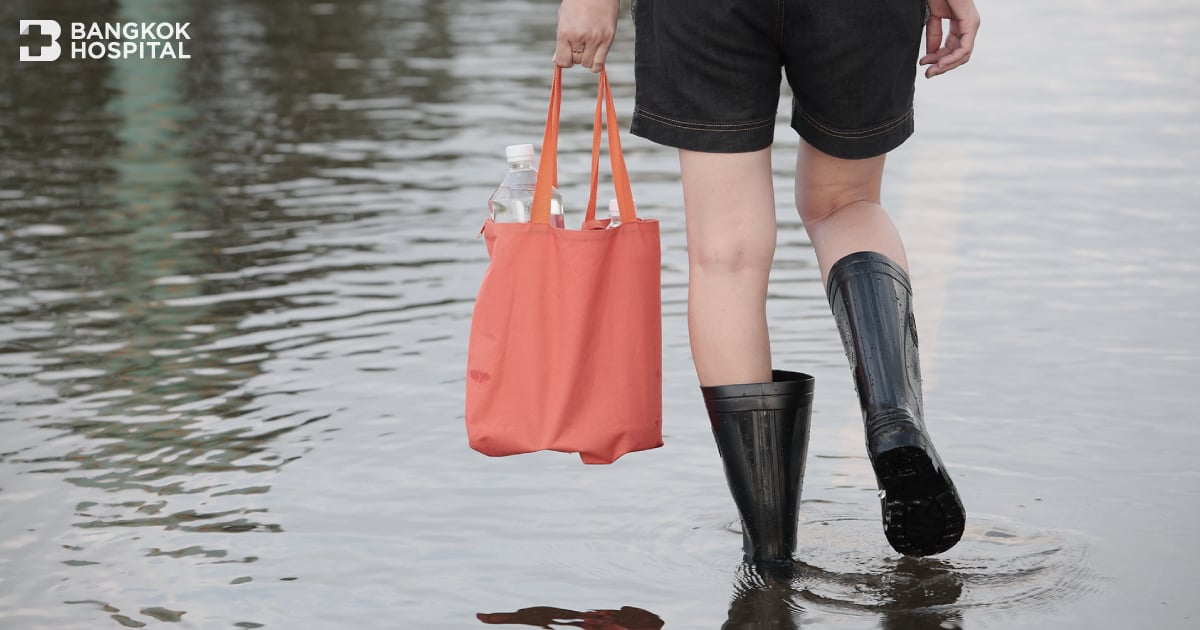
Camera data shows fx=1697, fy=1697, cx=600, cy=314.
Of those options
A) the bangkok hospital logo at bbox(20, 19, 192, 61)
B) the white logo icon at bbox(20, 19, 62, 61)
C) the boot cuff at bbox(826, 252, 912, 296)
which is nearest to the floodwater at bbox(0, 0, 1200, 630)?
the boot cuff at bbox(826, 252, 912, 296)

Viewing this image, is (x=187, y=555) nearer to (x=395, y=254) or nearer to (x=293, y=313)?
(x=293, y=313)

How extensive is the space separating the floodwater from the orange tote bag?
259 mm

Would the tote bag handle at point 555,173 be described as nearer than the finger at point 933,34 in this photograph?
Yes

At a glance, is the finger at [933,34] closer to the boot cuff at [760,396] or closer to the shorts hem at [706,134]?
the shorts hem at [706,134]

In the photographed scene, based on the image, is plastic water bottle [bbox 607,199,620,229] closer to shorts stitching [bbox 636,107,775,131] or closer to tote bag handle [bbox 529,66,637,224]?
tote bag handle [bbox 529,66,637,224]

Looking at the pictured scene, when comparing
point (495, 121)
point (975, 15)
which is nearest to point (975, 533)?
point (975, 15)

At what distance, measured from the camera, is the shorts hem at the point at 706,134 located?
2838 millimetres

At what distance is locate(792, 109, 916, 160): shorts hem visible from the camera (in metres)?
2.88

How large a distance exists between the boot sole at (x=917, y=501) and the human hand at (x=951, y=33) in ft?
2.34

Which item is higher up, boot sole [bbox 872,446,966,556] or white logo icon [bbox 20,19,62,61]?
boot sole [bbox 872,446,966,556]

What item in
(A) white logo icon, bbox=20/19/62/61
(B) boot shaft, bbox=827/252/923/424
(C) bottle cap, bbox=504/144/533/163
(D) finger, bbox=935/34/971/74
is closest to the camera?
(B) boot shaft, bbox=827/252/923/424

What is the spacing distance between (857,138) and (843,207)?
22cm

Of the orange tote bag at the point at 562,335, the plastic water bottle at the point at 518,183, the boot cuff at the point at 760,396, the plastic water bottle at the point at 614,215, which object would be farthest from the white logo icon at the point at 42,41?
the boot cuff at the point at 760,396

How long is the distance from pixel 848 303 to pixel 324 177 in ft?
16.5
